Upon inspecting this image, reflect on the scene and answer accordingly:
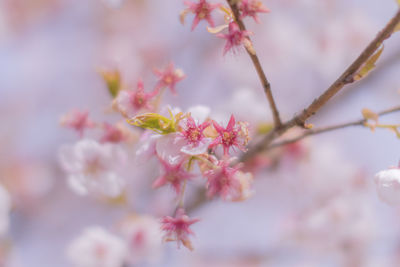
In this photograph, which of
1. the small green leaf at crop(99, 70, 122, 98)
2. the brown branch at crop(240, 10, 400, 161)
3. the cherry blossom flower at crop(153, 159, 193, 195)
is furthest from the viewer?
the small green leaf at crop(99, 70, 122, 98)

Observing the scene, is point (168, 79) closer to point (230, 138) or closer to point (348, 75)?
point (230, 138)

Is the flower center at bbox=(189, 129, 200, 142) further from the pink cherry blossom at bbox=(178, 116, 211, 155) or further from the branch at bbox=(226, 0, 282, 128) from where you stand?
the branch at bbox=(226, 0, 282, 128)

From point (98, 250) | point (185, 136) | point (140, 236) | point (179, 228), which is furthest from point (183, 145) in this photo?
point (98, 250)

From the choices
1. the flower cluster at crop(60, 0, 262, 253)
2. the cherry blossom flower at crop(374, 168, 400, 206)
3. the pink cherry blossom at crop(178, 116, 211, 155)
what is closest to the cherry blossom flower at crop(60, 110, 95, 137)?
the flower cluster at crop(60, 0, 262, 253)

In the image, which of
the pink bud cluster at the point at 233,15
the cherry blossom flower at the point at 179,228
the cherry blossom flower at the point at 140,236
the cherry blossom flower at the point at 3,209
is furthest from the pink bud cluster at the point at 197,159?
the cherry blossom flower at the point at 3,209

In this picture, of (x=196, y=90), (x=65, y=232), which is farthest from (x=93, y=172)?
(x=65, y=232)

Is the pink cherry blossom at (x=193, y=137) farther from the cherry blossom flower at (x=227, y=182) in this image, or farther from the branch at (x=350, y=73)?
the branch at (x=350, y=73)
